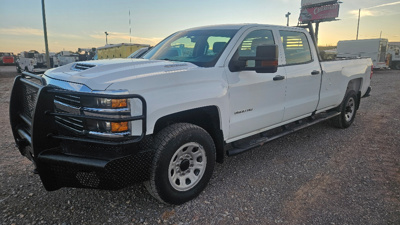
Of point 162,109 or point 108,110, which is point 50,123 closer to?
point 108,110

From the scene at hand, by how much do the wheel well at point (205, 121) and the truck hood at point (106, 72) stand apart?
468 millimetres

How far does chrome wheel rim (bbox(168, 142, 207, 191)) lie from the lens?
2940mm

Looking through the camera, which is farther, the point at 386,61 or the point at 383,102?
the point at 386,61

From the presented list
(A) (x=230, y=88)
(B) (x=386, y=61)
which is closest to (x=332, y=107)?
(A) (x=230, y=88)

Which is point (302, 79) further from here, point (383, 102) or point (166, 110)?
point (383, 102)

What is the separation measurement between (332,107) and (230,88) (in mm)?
3230

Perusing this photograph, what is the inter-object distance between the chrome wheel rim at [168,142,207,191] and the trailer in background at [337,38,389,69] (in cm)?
2343

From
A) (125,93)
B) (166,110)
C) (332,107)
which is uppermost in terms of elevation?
(125,93)

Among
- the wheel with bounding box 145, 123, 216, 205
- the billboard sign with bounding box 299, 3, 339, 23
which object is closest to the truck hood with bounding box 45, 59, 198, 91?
the wheel with bounding box 145, 123, 216, 205

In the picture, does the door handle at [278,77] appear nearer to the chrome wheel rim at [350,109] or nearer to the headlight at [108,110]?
the headlight at [108,110]

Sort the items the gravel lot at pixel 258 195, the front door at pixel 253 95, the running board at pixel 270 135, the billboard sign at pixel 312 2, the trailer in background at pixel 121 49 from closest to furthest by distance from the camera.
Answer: the gravel lot at pixel 258 195 → the front door at pixel 253 95 → the running board at pixel 270 135 → the trailer in background at pixel 121 49 → the billboard sign at pixel 312 2

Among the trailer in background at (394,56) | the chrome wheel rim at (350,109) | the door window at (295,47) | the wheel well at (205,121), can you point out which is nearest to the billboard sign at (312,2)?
the trailer in background at (394,56)

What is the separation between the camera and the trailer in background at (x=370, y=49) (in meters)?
22.8

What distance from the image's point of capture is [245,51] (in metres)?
3.68
